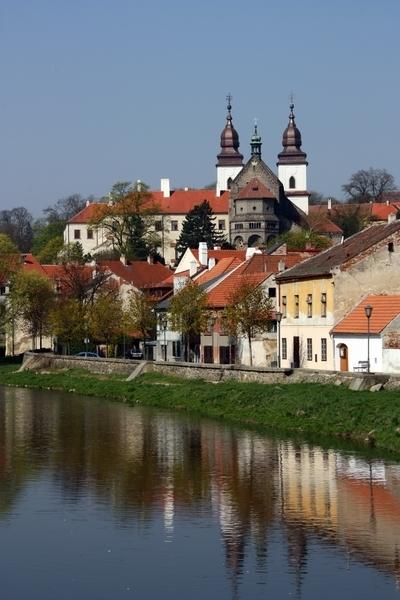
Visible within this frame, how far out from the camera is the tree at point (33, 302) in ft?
303

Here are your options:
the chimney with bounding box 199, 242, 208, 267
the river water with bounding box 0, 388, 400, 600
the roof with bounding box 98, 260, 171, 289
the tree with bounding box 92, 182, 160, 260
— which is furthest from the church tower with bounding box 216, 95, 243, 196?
the river water with bounding box 0, 388, 400, 600

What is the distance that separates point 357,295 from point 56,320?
31.7m

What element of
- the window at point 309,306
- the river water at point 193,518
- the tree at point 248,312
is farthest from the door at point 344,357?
the tree at point 248,312

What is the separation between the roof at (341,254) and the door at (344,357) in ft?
10.6

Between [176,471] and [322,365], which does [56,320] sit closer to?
[322,365]

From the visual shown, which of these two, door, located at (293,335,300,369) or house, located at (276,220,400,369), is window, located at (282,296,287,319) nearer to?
house, located at (276,220,400,369)

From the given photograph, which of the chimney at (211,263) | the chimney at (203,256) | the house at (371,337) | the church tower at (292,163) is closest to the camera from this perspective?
the house at (371,337)

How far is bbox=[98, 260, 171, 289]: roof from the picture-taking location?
10425 cm

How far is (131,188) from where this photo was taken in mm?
147000

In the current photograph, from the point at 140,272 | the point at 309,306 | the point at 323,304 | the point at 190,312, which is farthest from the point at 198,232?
the point at 323,304

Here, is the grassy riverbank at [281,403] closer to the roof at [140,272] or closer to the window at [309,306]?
the window at [309,306]

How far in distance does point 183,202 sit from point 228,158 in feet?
39.3

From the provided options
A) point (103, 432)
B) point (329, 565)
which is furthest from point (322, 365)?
point (329, 565)

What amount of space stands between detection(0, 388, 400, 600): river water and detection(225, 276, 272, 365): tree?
1696 centimetres
